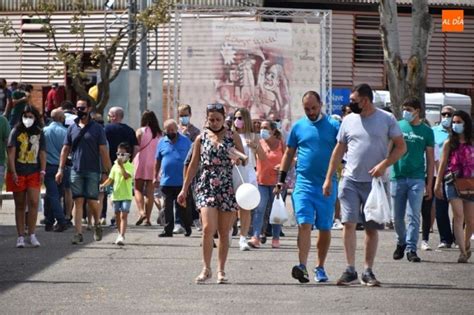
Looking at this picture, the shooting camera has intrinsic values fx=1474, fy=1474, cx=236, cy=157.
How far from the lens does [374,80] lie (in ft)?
158

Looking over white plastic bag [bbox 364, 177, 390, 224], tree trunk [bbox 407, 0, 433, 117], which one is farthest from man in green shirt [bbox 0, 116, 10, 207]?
tree trunk [bbox 407, 0, 433, 117]

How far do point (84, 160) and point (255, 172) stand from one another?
7.39ft

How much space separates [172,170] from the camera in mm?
21000

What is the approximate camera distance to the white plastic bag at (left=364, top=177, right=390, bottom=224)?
14086 mm

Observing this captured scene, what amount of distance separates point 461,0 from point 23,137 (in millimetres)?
30533

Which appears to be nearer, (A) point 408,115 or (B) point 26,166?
(A) point 408,115

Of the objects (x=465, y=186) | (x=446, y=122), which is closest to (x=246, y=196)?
(x=465, y=186)

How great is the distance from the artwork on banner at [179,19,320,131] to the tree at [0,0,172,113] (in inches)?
201

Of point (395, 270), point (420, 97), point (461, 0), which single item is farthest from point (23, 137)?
point (461, 0)

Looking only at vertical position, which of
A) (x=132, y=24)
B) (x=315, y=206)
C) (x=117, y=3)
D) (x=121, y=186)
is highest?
(x=117, y=3)

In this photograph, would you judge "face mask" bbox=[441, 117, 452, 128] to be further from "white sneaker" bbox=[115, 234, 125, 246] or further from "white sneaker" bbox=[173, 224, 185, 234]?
"white sneaker" bbox=[115, 234, 125, 246]

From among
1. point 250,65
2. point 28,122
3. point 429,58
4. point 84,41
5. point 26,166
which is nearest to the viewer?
point 26,166

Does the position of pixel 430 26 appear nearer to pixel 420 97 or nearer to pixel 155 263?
pixel 420 97

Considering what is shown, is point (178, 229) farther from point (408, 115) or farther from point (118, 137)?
point (408, 115)
